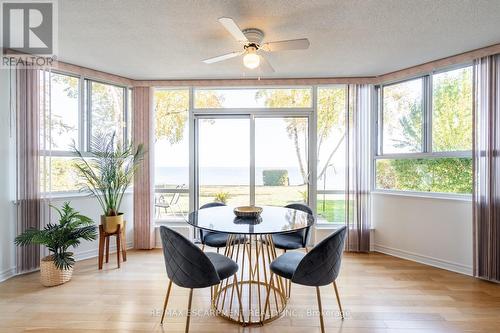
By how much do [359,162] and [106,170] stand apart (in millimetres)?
3385

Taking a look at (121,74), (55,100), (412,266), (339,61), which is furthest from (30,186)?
(412,266)

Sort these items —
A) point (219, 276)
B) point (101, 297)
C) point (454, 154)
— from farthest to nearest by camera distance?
1. point (454, 154)
2. point (101, 297)
3. point (219, 276)

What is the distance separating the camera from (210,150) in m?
3.79

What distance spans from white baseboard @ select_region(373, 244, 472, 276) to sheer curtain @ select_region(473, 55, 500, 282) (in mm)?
134

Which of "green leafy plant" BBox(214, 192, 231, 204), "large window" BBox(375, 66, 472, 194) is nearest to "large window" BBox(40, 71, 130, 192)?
"green leafy plant" BBox(214, 192, 231, 204)

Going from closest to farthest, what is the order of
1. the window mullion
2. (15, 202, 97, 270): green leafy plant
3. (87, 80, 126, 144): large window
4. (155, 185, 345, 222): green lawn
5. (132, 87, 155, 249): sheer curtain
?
(15, 202, 97, 270): green leafy plant
the window mullion
(87, 80, 126, 144): large window
(132, 87, 155, 249): sheer curtain
(155, 185, 345, 222): green lawn

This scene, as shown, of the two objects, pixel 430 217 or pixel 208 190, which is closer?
pixel 430 217

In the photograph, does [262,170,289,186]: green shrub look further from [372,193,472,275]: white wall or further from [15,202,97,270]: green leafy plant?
[15,202,97,270]: green leafy plant

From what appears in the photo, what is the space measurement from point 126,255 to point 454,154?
4424 millimetres

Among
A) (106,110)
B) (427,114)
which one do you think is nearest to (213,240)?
(106,110)

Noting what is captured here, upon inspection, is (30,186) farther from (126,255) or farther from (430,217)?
(430,217)

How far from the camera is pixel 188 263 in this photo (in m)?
1.67

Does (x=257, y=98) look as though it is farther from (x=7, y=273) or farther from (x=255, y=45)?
(x=7, y=273)

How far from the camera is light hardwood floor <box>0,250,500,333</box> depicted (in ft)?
6.34
